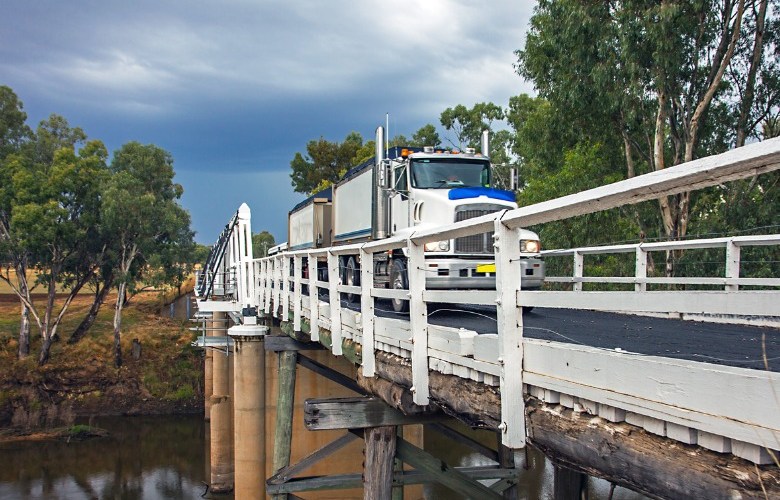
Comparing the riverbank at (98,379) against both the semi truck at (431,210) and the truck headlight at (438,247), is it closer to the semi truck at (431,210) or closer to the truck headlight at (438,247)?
the semi truck at (431,210)

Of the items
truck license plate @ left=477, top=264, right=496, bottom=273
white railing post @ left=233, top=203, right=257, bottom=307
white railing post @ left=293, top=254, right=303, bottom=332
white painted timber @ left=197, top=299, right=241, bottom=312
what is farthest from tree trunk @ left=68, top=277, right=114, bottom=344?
truck license plate @ left=477, top=264, right=496, bottom=273

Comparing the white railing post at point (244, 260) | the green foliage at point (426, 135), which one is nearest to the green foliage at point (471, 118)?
the green foliage at point (426, 135)

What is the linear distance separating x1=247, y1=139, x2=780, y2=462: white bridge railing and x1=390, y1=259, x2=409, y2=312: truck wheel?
4.78 metres

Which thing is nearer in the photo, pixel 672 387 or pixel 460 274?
pixel 672 387

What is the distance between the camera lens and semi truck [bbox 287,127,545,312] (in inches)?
407

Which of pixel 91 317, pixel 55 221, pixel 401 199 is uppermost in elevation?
pixel 55 221

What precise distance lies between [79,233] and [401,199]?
27.3 metres

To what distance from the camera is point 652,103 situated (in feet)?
81.4

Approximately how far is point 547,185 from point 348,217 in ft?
42.7

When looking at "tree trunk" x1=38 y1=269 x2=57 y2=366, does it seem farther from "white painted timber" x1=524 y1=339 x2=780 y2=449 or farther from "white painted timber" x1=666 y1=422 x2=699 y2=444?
"white painted timber" x1=666 y1=422 x2=699 y2=444

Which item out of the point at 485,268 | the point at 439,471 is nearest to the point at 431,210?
the point at 485,268

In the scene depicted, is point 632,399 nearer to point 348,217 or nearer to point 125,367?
point 348,217

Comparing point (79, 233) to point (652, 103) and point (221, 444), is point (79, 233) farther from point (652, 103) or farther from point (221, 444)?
point (652, 103)

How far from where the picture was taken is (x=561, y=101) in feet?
87.8
